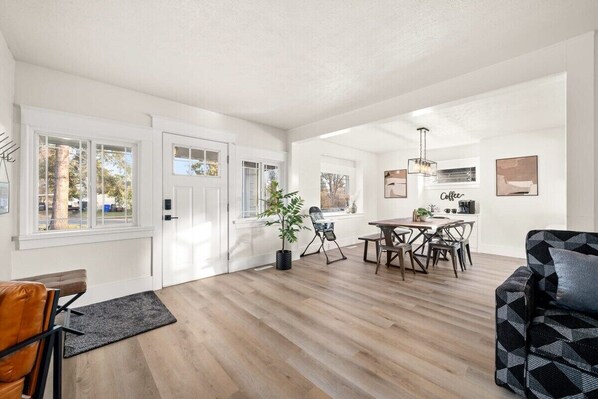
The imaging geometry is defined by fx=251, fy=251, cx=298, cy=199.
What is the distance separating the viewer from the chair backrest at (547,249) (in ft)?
5.92

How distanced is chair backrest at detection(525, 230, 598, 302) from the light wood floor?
2.09ft

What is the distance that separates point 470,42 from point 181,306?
3.83m

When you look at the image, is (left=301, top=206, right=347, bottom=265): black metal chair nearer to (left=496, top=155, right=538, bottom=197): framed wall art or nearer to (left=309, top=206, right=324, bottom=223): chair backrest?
(left=309, top=206, right=324, bottom=223): chair backrest

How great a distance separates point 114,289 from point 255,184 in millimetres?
2492

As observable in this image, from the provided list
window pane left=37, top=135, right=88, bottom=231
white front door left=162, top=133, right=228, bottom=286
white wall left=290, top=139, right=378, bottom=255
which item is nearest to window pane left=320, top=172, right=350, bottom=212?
white wall left=290, top=139, right=378, bottom=255

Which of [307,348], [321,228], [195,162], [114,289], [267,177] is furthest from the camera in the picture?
[321,228]

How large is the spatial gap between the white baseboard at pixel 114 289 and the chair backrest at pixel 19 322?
2.05m

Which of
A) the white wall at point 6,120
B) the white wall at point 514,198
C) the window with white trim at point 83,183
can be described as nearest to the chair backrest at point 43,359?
the white wall at point 6,120

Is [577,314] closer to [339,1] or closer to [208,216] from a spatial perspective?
[339,1]

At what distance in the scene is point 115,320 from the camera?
96.6 inches

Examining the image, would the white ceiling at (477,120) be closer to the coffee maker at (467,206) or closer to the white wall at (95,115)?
the coffee maker at (467,206)

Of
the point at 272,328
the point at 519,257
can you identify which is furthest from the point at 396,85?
the point at 519,257

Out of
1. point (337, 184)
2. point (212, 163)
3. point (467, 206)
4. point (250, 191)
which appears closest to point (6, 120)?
point (212, 163)

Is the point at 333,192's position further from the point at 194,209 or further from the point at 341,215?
the point at 194,209
